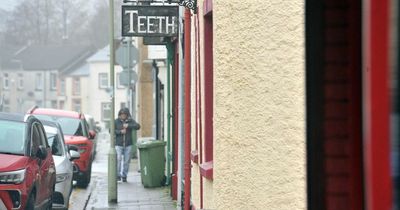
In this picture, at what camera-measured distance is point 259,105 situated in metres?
5.45

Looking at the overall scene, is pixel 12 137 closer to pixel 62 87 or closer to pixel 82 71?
pixel 82 71

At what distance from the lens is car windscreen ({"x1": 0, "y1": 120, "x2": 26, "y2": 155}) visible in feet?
36.0

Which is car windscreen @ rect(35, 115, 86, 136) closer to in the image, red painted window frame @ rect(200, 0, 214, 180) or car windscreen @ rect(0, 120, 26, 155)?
car windscreen @ rect(0, 120, 26, 155)

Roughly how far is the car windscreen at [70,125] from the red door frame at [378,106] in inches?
734

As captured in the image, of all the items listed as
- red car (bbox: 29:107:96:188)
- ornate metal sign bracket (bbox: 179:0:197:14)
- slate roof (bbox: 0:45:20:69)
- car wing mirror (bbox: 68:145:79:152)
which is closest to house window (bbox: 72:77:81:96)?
slate roof (bbox: 0:45:20:69)

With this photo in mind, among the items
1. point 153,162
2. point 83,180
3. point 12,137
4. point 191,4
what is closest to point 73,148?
point 83,180

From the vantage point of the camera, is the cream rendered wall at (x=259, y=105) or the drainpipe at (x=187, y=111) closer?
the cream rendered wall at (x=259, y=105)

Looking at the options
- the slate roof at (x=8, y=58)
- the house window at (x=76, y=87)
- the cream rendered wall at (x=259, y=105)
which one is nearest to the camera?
the cream rendered wall at (x=259, y=105)

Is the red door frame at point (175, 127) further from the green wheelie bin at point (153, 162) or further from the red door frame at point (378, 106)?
the red door frame at point (378, 106)

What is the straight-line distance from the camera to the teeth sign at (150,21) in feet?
42.4

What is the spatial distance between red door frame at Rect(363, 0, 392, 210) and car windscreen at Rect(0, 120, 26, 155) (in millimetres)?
9393

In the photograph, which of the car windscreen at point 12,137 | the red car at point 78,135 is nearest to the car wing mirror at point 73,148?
the red car at point 78,135

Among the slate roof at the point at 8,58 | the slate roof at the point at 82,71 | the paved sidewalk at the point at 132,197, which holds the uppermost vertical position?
the slate roof at the point at 8,58

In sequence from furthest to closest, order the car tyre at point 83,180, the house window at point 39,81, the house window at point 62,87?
the house window at point 39,81 < the house window at point 62,87 < the car tyre at point 83,180
